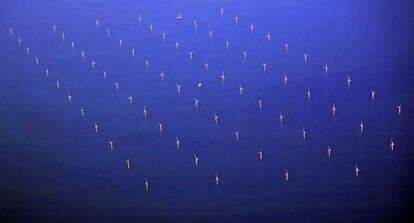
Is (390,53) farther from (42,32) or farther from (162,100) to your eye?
(42,32)

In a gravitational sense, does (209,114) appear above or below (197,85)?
below

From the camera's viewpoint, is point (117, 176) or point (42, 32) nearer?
point (117, 176)

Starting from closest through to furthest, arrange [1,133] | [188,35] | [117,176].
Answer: [117,176], [1,133], [188,35]

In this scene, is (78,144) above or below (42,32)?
below

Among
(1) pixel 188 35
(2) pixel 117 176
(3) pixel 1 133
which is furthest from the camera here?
(1) pixel 188 35

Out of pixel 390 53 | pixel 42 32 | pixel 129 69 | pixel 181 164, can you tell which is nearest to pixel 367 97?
pixel 390 53

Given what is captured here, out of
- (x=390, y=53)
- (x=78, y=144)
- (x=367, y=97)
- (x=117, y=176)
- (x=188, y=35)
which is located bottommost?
(x=117, y=176)

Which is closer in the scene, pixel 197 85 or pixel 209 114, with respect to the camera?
pixel 209 114
